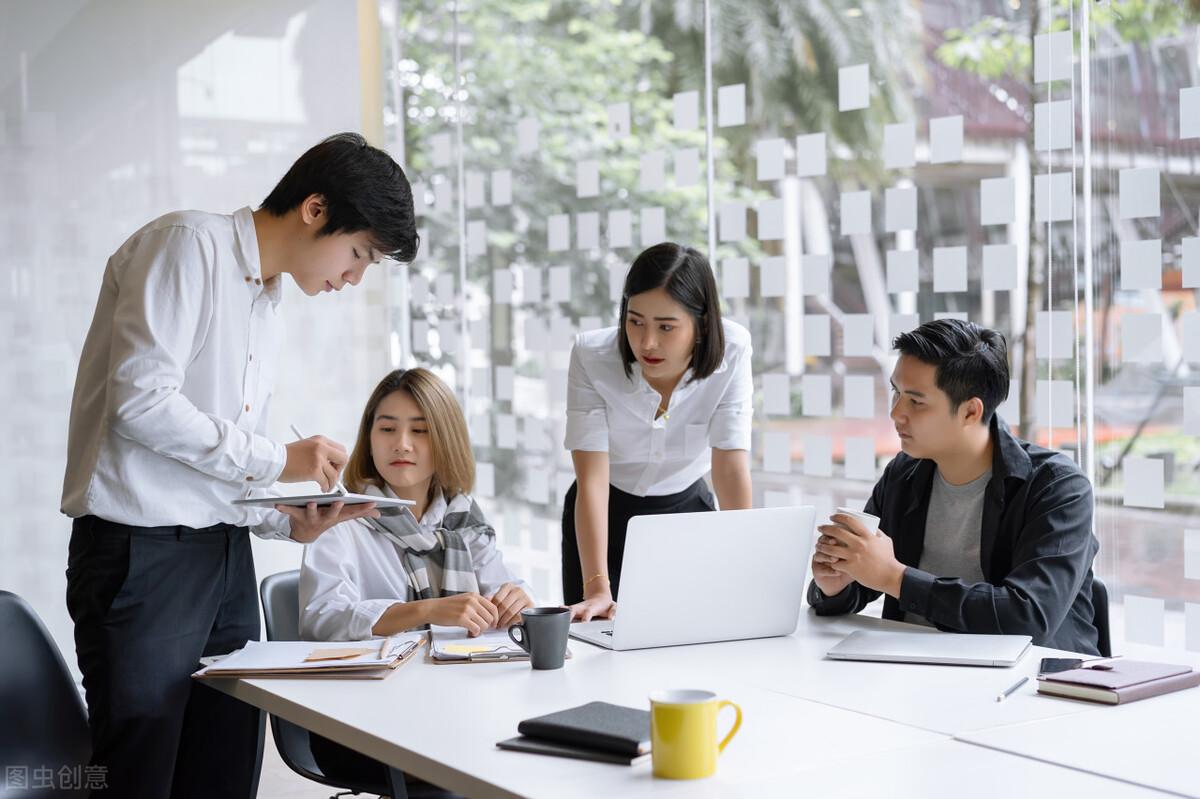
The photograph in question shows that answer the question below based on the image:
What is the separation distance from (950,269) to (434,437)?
1.66 metres

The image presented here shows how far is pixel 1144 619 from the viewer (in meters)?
3.12

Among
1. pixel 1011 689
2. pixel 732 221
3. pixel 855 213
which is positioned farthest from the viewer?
pixel 732 221

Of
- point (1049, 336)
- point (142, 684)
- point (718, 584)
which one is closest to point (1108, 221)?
point (1049, 336)

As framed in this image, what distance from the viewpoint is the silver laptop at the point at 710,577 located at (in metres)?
2.06

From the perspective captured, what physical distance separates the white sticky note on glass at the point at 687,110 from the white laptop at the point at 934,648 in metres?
2.42

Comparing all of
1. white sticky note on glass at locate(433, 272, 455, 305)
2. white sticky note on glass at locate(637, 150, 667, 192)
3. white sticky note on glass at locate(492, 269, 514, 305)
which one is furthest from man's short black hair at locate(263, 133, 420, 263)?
white sticky note on glass at locate(433, 272, 455, 305)

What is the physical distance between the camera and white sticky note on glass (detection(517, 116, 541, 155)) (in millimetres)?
4863

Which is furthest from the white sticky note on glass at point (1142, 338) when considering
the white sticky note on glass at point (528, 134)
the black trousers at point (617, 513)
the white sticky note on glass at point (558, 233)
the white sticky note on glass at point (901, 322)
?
the white sticky note on glass at point (528, 134)

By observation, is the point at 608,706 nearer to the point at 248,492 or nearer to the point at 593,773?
the point at 593,773

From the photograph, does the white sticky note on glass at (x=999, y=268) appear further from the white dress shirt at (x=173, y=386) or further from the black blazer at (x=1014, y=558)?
the white dress shirt at (x=173, y=386)

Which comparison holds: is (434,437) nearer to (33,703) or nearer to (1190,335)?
(33,703)

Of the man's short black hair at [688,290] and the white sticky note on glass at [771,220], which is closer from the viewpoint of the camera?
the man's short black hair at [688,290]

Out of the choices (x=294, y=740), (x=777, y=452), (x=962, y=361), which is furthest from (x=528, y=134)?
(x=294, y=740)

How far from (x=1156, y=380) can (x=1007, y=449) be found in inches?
38.7
